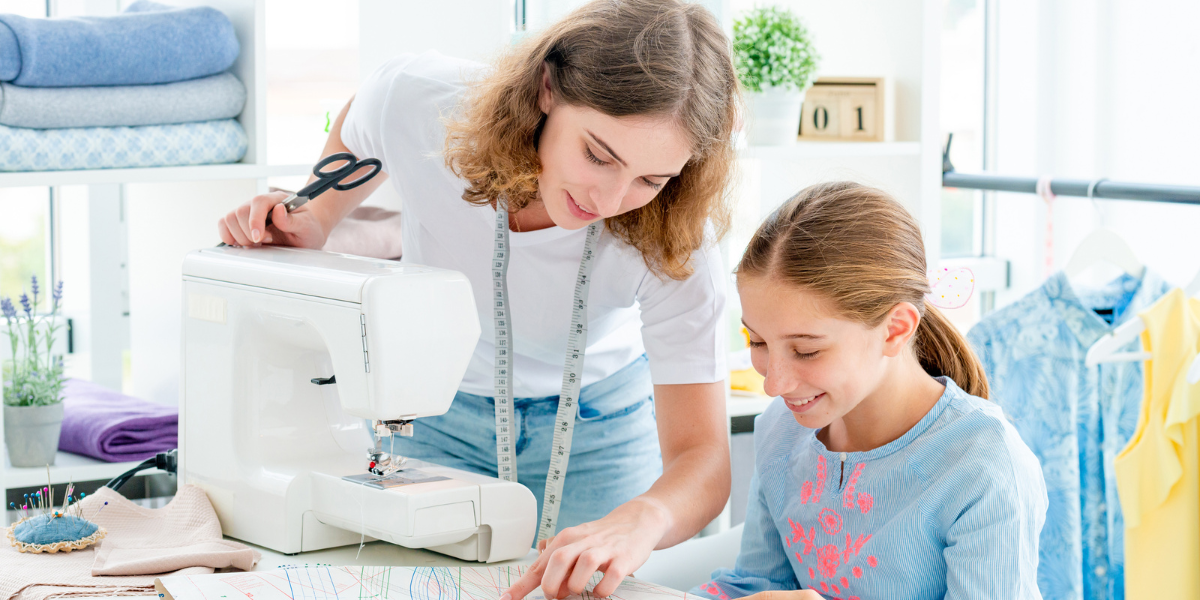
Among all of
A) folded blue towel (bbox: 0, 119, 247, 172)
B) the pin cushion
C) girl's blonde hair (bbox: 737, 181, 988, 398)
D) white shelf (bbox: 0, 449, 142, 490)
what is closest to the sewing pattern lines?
the pin cushion

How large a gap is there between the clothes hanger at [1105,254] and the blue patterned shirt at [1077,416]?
25mm

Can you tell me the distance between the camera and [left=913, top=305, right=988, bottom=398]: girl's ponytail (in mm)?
1354

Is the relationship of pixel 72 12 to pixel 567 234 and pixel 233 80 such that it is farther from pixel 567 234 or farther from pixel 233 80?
pixel 567 234

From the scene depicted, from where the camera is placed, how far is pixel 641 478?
5.28 feet

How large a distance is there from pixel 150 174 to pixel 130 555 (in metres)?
0.79

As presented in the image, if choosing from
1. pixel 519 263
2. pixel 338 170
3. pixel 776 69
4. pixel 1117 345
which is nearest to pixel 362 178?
pixel 338 170

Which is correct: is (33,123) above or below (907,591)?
above

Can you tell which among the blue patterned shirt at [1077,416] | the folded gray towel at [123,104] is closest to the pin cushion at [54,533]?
the folded gray towel at [123,104]

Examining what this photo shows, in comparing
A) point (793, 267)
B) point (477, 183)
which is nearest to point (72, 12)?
point (477, 183)

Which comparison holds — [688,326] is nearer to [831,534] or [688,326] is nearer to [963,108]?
[831,534]

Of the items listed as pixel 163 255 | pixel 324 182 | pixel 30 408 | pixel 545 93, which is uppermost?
pixel 545 93

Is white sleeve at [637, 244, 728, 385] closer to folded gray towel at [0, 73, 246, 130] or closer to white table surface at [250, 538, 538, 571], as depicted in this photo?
white table surface at [250, 538, 538, 571]

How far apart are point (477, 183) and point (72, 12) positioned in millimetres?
1395

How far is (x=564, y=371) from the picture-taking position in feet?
4.74
